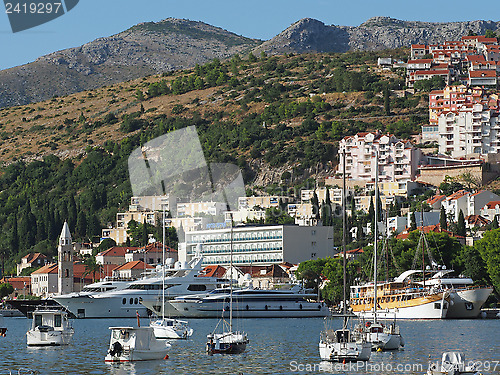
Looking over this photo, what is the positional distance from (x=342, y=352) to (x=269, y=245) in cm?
8583

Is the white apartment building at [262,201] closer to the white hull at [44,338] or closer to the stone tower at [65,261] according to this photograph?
the stone tower at [65,261]

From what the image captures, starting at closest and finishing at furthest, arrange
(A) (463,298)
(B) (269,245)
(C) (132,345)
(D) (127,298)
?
(C) (132,345) < (A) (463,298) < (D) (127,298) < (B) (269,245)

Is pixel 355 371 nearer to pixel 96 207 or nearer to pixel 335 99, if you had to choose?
pixel 96 207

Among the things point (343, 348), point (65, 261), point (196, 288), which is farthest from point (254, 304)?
point (343, 348)

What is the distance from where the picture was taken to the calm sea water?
42906mm

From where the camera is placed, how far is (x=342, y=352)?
4319 cm

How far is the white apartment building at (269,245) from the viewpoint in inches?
5054

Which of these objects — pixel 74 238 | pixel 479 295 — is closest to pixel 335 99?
pixel 74 238

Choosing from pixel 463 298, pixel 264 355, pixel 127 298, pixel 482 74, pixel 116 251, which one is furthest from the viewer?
pixel 482 74

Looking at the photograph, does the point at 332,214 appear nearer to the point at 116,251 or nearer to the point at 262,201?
the point at 262,201

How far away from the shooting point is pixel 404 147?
500ft

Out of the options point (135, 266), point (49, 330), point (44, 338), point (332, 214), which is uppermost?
point (332, 214)

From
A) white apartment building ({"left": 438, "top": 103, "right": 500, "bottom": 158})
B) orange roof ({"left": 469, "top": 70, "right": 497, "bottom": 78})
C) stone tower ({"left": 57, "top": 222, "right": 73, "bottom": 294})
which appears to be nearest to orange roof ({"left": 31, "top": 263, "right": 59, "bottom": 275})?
stone tower ({"left": 57, "top": 222, "right": 73, "bottom": 294})

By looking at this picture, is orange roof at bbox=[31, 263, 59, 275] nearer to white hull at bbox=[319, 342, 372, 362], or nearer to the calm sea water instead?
the calm sea water
